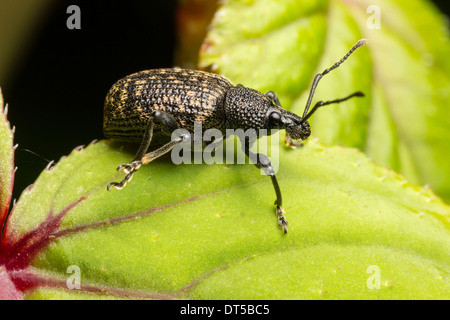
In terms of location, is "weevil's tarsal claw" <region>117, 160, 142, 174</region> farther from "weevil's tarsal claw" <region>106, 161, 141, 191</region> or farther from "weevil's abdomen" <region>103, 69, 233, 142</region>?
"weevil's abdomen" <region>103, 69, 233, 142</region>

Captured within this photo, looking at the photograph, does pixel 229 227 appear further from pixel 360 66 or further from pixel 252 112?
pixel 360 66

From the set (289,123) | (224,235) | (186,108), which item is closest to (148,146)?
(186,108)

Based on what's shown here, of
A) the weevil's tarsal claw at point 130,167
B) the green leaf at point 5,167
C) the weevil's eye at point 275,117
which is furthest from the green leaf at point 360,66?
the green leaf at point 5,167

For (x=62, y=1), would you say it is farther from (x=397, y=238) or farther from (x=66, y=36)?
(x=397, y=238)

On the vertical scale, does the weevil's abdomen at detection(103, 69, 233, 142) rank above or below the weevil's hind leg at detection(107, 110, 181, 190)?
above

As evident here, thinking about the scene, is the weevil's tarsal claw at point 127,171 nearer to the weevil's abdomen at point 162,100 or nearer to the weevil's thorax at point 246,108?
the weevil's abdomen at point 162,100

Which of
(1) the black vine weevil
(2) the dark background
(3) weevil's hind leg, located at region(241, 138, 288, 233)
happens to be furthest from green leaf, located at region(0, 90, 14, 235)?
(3) weevil's hind leg, located at region(241, 138, 288, 233)
